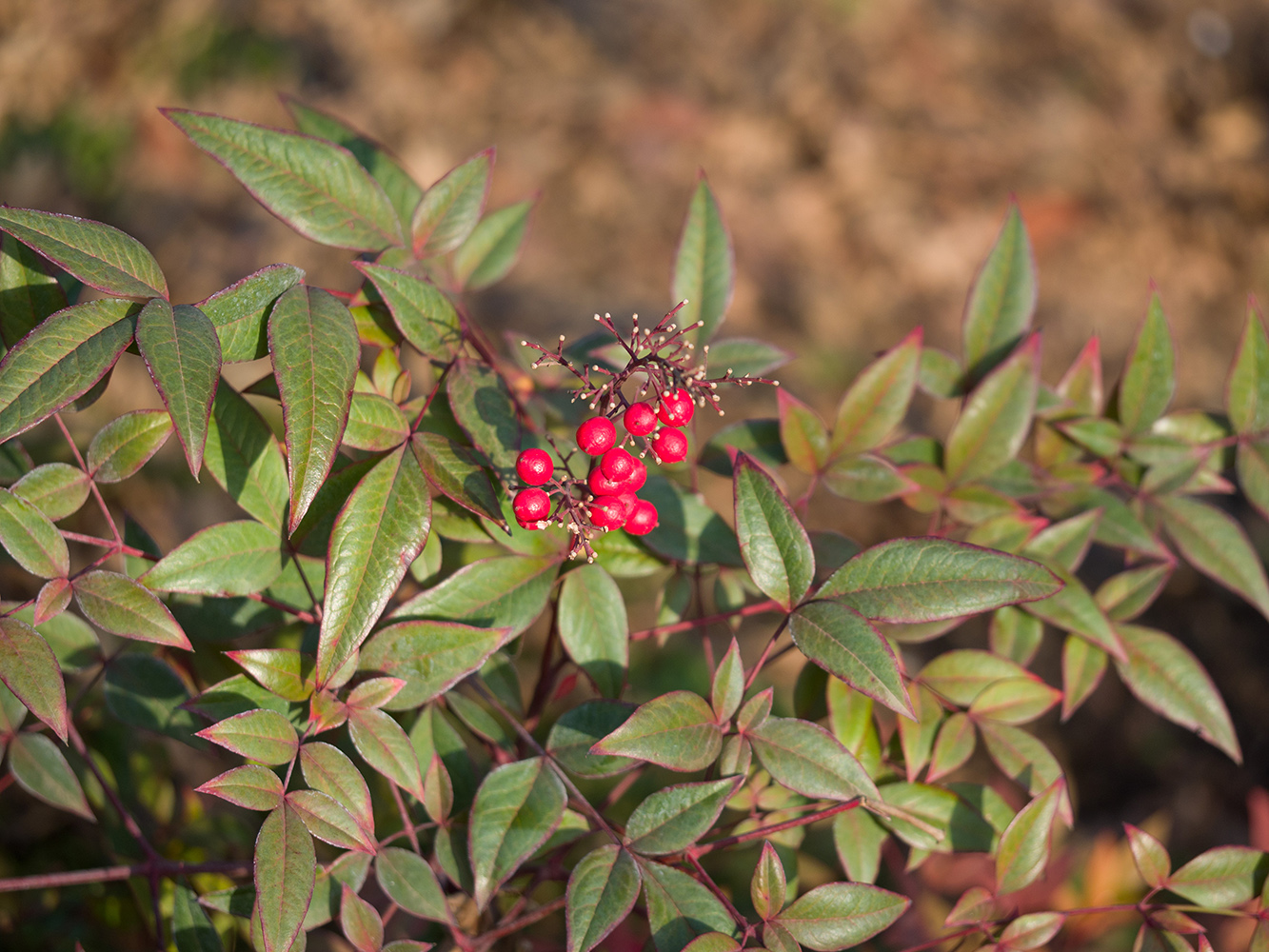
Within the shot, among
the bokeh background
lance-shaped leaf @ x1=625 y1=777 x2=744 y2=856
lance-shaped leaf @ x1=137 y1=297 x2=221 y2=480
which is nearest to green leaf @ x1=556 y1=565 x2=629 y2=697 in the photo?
lance-shaped leaf @ x1=625 y1=777 x2=744 y2=856

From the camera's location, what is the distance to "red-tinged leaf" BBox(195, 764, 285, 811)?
64 cm

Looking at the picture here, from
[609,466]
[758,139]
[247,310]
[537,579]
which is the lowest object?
[537,579]

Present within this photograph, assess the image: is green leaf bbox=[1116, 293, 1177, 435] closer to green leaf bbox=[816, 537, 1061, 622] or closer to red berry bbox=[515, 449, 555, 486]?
green leaf bbox=[816, 537, 1061, 622]

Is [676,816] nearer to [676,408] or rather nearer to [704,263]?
[676,408]

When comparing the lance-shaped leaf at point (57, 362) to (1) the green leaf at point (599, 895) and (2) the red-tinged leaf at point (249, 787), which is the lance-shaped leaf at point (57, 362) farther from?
(1) the green leaf at point (599, 895)

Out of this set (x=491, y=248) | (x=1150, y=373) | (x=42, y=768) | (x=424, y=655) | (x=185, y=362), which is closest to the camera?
(x=185, y=362)

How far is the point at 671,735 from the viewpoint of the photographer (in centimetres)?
70

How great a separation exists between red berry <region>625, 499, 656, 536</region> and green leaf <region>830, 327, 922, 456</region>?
233 millimetres

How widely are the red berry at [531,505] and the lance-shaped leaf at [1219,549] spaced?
68 centimetres

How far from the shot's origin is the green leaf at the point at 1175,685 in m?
0.92

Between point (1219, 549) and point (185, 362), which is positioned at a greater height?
point (185, 362)

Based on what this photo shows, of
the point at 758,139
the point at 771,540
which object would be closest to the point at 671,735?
the point at 771,540

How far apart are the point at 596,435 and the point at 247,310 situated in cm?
28

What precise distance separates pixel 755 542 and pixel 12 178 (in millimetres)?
3222
